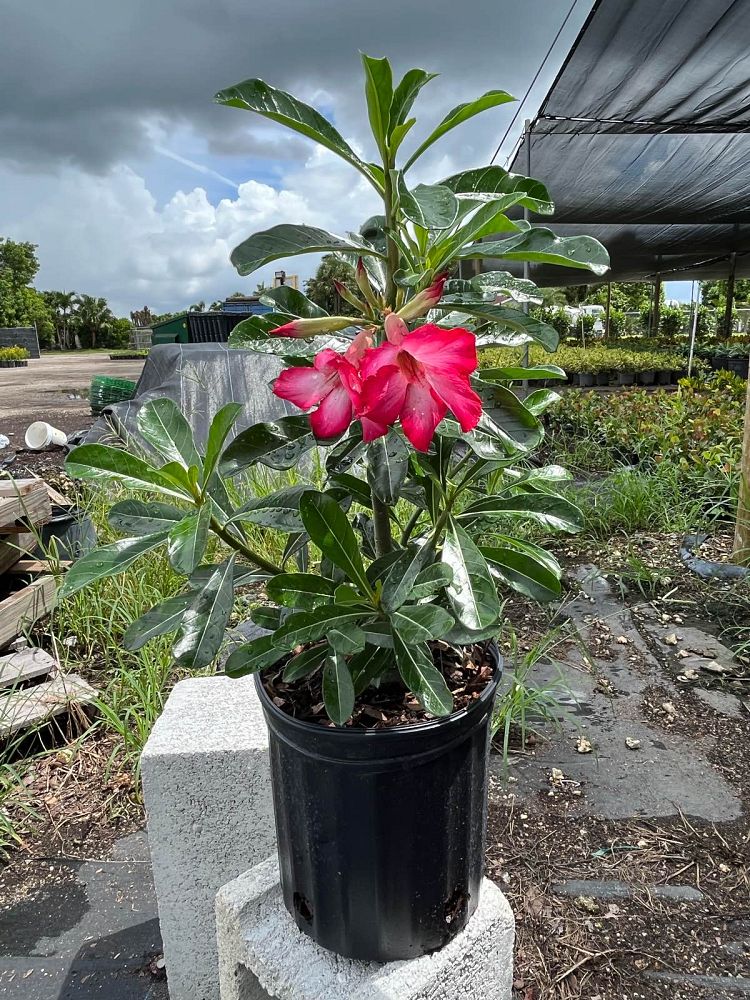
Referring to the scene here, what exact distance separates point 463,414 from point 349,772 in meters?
0.48

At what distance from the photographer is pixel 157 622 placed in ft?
2.85

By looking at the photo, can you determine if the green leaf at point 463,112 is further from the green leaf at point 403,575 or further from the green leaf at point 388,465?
the green leaf at point 403,575

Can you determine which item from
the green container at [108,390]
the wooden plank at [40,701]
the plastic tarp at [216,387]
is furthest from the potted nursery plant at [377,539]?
the green container at [108,390]

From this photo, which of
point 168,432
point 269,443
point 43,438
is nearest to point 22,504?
point 168,432

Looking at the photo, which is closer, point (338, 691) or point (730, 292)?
point (338, 691)

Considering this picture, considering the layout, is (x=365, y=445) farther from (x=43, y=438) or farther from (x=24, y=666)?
(x=43, y=438)

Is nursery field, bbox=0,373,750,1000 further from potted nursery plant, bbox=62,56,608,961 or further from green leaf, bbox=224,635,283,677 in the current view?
green leaf, bbox=224,635,283,677

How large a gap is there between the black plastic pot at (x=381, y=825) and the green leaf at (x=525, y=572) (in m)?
0.13

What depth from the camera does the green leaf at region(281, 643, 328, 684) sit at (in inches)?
34.3

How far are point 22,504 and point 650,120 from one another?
5.15m

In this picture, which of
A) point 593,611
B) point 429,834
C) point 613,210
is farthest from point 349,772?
point 613,210

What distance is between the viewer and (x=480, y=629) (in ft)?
2.58

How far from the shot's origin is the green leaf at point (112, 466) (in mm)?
816

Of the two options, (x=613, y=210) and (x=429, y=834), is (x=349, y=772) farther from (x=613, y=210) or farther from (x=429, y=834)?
(x=613, y=210)
